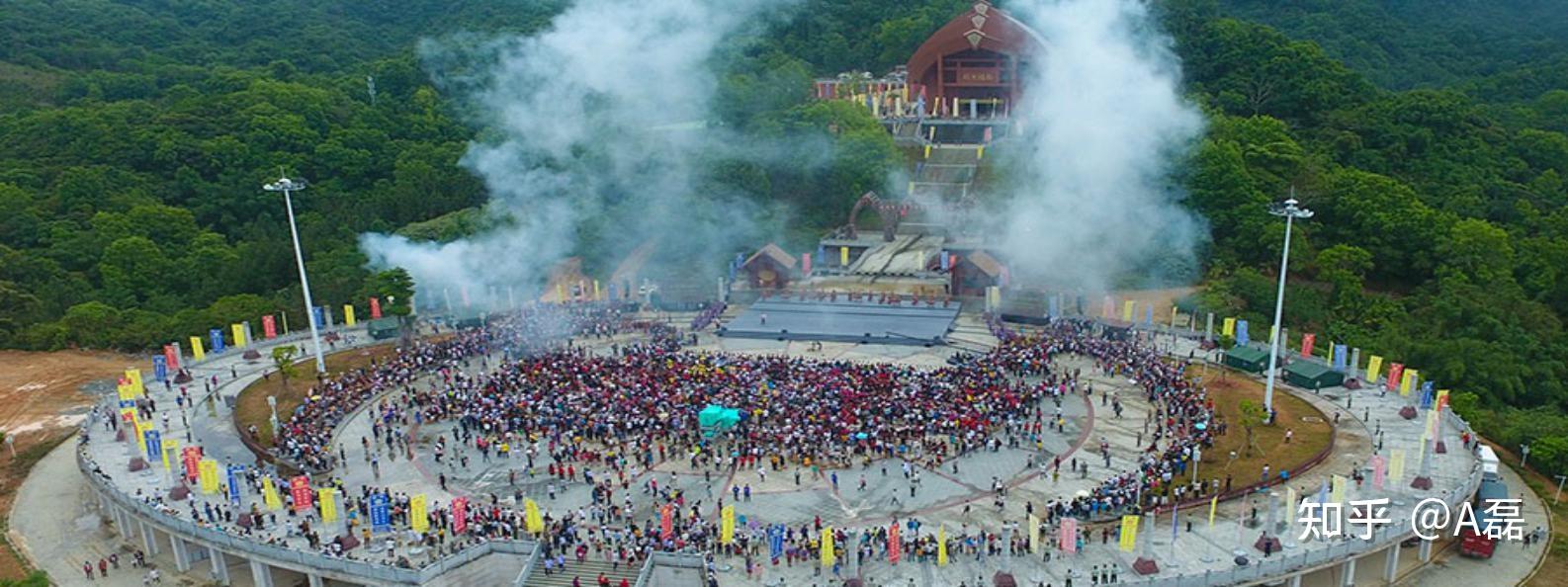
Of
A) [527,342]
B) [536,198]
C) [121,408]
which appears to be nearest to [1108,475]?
[527,342]

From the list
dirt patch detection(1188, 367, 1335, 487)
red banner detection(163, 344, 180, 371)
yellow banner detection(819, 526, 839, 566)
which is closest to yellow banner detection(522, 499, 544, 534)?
yellow banner detection(819, 526, 839, 566)

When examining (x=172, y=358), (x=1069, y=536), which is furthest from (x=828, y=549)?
(x=172, y=358)

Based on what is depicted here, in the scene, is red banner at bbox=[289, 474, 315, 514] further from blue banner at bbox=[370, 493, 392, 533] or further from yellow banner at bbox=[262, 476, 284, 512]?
blue banner at bbox=[370, 493, 392, 533]

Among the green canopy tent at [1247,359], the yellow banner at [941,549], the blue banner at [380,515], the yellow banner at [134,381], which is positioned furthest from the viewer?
the green canopy tent at [1247,359]

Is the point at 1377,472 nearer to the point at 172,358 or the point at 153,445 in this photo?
the point at 153,445

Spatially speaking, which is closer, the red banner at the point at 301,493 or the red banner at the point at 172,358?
the red banner at the point at 301,493

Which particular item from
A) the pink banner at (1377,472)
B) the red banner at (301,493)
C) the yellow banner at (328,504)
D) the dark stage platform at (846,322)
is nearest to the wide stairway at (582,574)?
the yellow banner at (328,504)

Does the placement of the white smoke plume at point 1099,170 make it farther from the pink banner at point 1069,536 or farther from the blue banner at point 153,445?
the blue banner at point 153,445

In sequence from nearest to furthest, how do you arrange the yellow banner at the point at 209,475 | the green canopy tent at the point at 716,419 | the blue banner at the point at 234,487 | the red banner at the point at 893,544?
the red banner at the point at 893,544 → the blue banner at the point at 234,487 → the yellow banner at the point at 209,475 → the green canopy tent at the point at 716,419
